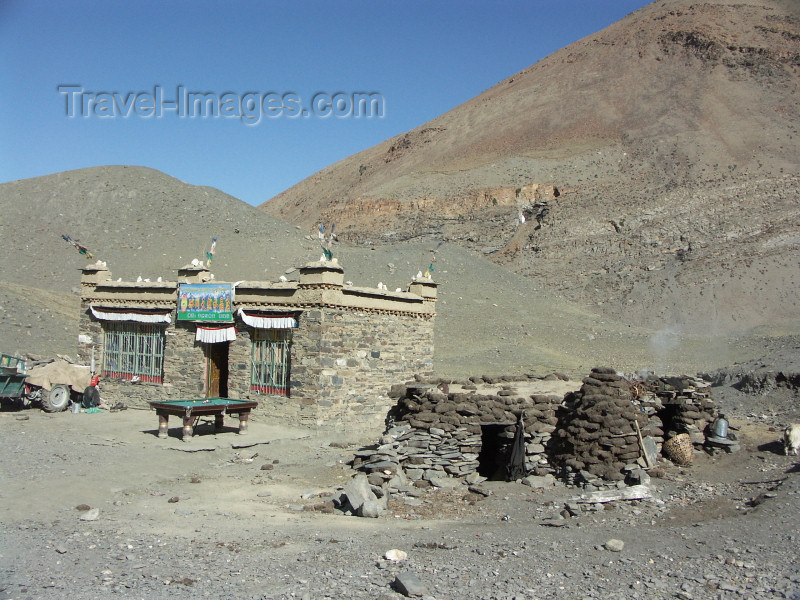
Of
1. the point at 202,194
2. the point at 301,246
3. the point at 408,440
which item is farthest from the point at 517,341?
the point at 202,194

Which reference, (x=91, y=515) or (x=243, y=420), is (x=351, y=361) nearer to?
(x=243, y=420)

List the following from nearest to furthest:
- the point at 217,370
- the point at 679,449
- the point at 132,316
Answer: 1. the point at 679,449
2. the point at 217,370
3. the point at 132,316

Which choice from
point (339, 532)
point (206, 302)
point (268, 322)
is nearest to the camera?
point (339, 532)

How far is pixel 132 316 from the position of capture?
61.5 ft

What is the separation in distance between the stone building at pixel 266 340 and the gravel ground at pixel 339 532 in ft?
7.94

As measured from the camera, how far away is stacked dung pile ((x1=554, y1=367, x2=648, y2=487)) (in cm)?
1174

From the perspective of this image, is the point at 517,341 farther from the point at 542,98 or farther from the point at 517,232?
the point at 542,98

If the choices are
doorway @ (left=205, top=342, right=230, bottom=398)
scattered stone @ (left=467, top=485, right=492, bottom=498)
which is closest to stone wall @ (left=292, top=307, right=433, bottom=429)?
doorway @ (left=205, top=342, right=230, bottom=398)

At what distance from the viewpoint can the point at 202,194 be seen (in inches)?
2277

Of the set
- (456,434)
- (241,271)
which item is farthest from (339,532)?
(241,271)

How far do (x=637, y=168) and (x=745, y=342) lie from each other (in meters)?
40.3

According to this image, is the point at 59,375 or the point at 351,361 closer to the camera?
the point at 351,361

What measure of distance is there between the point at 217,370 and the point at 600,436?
1021 cm

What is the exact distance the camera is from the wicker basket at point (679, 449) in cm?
1277
